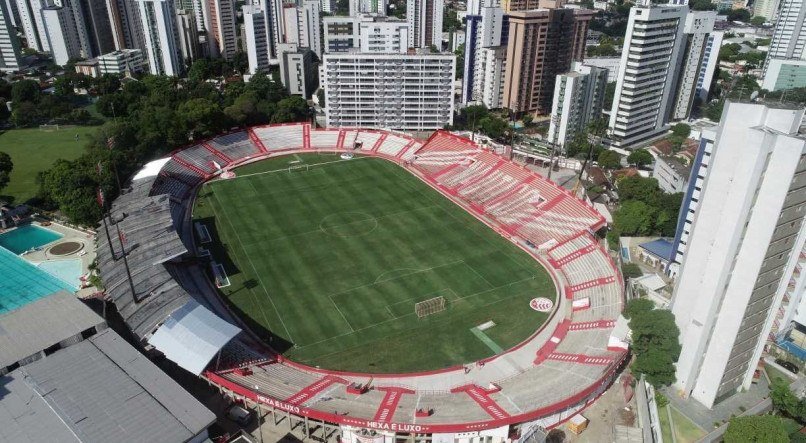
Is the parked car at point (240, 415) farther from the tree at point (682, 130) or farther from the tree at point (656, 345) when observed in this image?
the tree at point (682, 130)

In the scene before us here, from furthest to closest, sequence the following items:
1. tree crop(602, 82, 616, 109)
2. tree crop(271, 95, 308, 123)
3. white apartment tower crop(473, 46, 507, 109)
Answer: tree crop(602, 82, 616, 109), white apartment tower crop(473, 46, 507, 109), tree crop(271, 95, 308, 123)

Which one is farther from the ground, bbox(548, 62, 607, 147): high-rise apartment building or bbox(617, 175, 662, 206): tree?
bbox(548, 62, 607, 147): high-rise apartment building

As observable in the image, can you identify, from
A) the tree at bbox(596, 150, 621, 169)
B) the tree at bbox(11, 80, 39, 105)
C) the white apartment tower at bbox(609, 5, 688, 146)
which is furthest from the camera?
the tree at bbox(11, 80, 39, 105)

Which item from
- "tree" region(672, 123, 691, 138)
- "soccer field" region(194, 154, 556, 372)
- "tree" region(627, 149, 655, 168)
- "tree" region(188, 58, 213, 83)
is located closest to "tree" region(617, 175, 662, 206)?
"tree" region(627, 149, 655, 168)

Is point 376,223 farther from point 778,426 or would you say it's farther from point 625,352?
point 778,426

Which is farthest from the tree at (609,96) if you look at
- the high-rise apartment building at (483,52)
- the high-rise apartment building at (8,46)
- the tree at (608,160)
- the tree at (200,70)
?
the high-rise apartment building at (8,46)

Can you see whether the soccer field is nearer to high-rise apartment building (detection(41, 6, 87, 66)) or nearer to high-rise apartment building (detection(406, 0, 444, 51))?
high-rise apartment building (detection(406, 0, 444, 51))

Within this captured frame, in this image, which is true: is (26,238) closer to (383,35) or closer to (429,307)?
(429,307)

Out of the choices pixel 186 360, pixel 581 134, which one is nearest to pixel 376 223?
pixel 186 360
